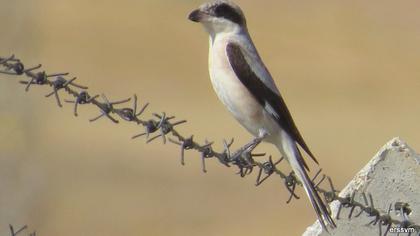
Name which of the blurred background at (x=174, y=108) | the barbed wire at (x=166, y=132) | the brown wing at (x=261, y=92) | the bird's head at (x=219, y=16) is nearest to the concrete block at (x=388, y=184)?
the barbed wire at (x=166, y=132)

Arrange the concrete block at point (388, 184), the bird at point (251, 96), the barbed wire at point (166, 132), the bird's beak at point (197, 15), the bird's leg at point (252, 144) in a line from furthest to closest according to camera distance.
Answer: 1. the bird's beak at point (197, 15)
2. the bird at point (251, 96)
3. the bird's leg at point (252, 144)
4. the concrete block at point (388, 184)
5. the barbed wire at point (166, 132)

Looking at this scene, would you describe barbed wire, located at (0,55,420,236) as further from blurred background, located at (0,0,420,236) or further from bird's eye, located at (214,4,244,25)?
blurred background, located at (0,0,420,236)

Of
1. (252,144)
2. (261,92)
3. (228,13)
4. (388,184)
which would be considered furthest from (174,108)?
(388,184)

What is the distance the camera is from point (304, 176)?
6602mm

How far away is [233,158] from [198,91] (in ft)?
42.5

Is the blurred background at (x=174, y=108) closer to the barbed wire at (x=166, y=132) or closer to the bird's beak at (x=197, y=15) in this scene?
the bird's beak at (x=197, y=15)

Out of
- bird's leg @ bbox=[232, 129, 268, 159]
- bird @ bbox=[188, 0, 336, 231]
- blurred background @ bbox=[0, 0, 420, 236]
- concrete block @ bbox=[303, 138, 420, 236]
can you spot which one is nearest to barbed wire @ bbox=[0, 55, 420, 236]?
concrete block @ bbox=[303, 138, 420, 236]

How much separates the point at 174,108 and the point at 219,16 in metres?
11.3

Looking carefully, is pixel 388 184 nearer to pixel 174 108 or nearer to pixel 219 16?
pixel 219 16

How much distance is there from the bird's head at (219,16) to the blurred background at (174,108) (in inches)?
204

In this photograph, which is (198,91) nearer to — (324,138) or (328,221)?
(324,138)

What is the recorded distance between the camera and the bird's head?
726 centimetres

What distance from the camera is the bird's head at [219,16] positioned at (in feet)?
23.8

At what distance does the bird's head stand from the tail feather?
2.53 ft
